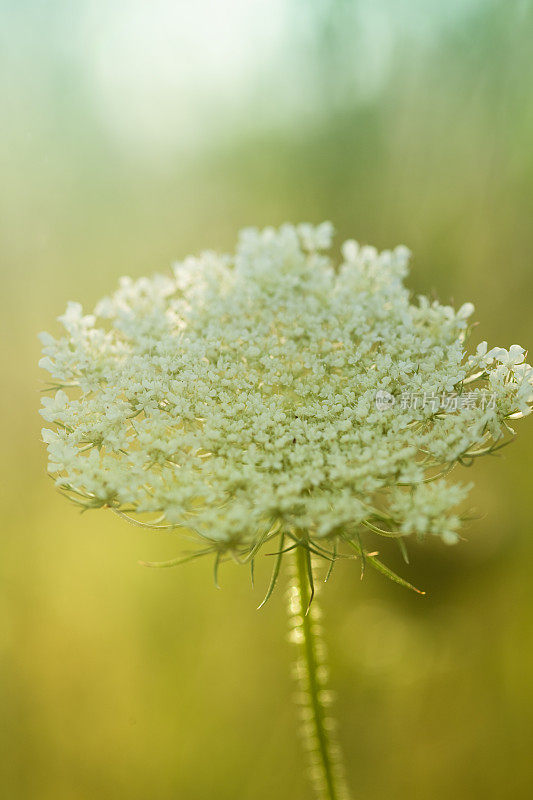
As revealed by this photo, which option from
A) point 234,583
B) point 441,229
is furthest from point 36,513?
point 441,229

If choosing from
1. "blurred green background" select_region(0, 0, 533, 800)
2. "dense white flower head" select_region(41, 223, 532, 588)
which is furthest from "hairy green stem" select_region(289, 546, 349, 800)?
"blurred green background" select_region(0, 0, 533, 800)

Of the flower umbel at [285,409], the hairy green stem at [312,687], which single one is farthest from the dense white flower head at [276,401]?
the hairy green stem at [312,687]

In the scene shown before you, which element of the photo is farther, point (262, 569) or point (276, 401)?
point (262, 569)

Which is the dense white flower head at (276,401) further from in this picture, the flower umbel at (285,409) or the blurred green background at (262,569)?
the blurred green background at (262,569)

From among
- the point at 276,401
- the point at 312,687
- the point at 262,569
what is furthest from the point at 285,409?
the point at 262,569

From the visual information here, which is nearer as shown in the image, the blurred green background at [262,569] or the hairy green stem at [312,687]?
the hairy green stem at [312,687]

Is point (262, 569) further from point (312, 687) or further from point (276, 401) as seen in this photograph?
point (276, 401)

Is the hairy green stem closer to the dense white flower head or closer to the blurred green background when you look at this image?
the dense white flower head
